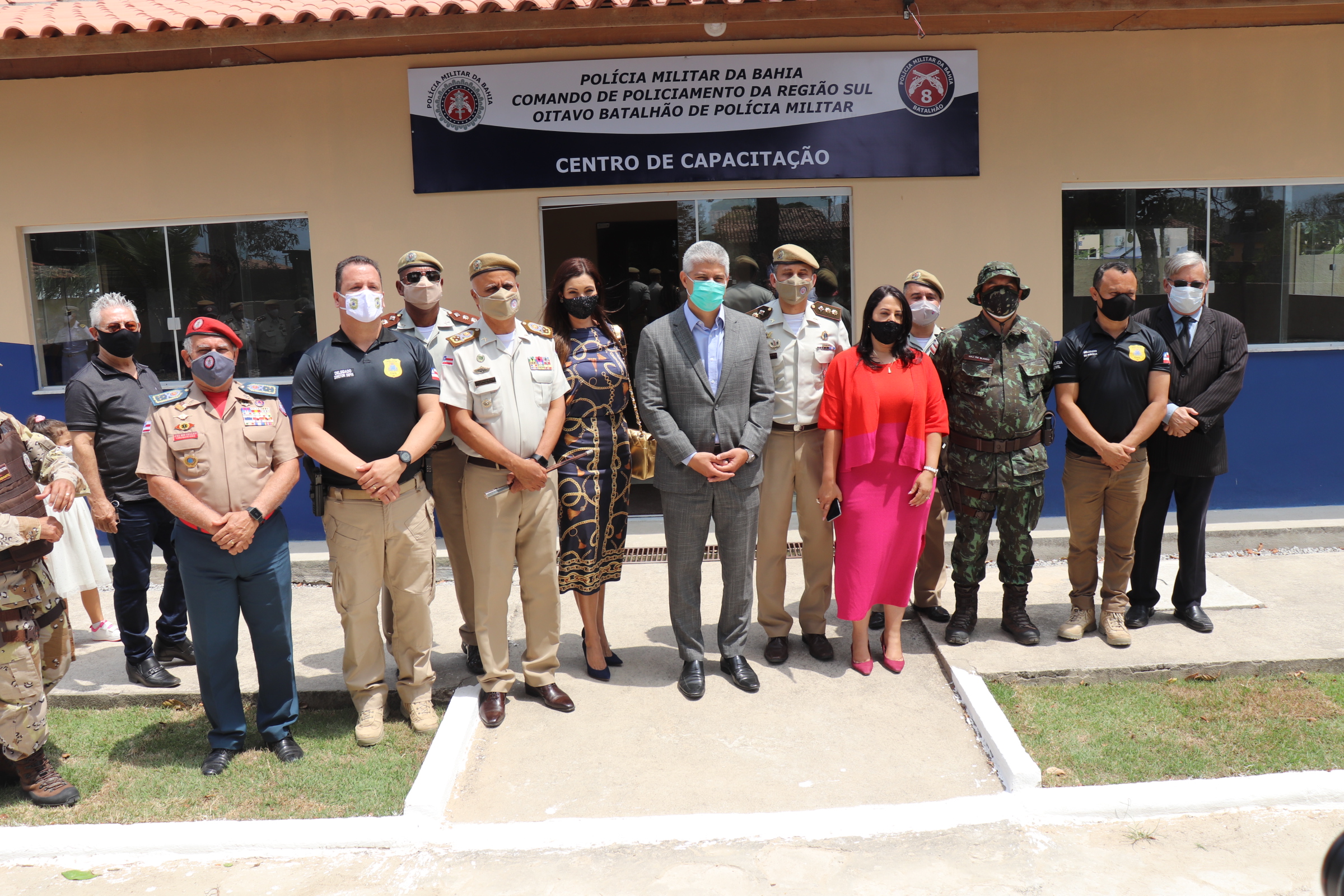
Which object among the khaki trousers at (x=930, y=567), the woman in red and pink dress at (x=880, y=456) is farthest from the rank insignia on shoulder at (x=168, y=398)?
the khaki trousers at (x=930, y=567)

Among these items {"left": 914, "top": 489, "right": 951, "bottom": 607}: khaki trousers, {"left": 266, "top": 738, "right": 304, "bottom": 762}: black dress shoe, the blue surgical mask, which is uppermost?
the blue surgical mask

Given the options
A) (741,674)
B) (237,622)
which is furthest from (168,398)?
(741,674)

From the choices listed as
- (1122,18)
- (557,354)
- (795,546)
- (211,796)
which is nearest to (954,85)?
(1122,18)

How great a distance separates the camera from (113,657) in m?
5.41

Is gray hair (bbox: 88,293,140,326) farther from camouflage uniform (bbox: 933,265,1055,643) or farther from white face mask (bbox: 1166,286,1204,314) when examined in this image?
white face mask (bbox: 1166,286,1204,314)

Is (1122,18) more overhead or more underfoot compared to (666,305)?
more overhead

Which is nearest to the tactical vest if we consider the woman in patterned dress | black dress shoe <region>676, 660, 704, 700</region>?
the woman in patterned dress

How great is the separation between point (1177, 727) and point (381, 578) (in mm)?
3596

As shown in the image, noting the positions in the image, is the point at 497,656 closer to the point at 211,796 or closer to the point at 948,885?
the point at 211,796

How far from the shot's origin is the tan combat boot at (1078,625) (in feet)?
17.0

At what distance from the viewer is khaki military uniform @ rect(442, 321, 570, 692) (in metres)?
4.35

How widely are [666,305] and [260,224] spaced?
3055mm

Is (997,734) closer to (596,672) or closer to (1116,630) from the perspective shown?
(1116,630)

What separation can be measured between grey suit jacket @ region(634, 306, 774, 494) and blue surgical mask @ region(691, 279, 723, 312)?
104 mm
